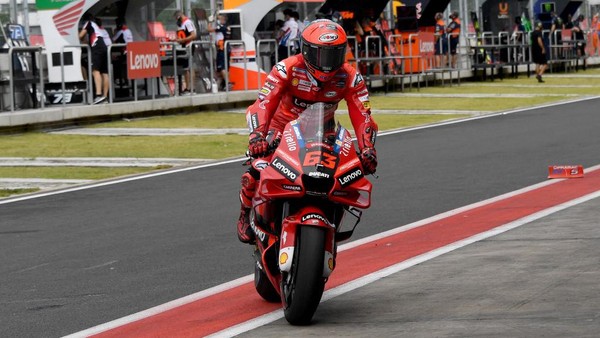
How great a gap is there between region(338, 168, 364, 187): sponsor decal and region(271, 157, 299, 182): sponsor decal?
24 cm

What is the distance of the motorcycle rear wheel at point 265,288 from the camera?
7.96m

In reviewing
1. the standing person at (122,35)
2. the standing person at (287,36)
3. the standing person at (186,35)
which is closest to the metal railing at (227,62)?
the standing person at (186,35)

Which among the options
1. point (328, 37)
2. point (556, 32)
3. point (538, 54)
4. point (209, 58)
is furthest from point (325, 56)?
point (556, 32)

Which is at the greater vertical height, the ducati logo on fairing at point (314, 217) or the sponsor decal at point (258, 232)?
the ducati logo on fairing at point (314, 217)

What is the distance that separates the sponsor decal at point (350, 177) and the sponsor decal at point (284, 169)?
9.6 inches

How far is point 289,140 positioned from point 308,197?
342 millimetres

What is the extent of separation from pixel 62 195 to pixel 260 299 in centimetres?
697

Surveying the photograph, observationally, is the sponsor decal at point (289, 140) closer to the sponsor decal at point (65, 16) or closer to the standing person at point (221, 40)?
the sponsor decal at point (65, 16)

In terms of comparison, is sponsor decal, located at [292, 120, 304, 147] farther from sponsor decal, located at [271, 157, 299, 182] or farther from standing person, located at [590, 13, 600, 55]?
standing person, located at [590, 13, 600, 55]

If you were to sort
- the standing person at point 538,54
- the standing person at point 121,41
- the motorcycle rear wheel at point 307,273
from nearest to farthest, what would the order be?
the motorcycle rear wheel at point 307,273, the standing person at point 121,41, the standing person at point 538,54

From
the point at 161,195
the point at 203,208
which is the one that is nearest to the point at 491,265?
the point at 203,208

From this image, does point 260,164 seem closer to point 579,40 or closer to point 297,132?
point 297,132

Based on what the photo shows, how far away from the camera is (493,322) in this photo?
272 inches

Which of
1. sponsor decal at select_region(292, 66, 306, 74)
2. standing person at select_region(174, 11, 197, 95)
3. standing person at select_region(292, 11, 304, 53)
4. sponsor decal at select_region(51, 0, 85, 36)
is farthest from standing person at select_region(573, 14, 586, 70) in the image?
sponsor decal at select_region(292, 66, 306, 74)
